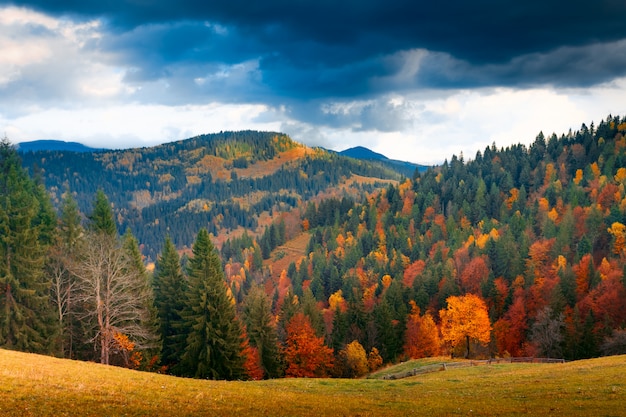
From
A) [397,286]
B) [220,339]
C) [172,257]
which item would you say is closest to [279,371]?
[220,339]

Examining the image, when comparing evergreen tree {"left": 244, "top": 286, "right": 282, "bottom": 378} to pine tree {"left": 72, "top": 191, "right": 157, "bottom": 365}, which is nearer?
pine tree {"left": 72, "top": 191, "right": 157, "bottom": 365}

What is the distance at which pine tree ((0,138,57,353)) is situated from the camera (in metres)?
44.4

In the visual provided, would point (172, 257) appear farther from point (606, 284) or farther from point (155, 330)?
point (606, 284)

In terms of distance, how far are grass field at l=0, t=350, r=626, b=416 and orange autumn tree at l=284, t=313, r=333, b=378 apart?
37.0 metres

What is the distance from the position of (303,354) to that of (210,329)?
24.9 m

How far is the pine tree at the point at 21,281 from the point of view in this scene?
44375 millimetres

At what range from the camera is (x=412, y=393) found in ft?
112

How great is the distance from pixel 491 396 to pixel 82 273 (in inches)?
1580

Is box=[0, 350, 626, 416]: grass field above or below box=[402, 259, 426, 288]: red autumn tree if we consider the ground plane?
above

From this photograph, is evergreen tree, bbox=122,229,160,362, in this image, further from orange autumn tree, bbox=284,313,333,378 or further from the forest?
orange autumn tree, bbox=284,313,333,378

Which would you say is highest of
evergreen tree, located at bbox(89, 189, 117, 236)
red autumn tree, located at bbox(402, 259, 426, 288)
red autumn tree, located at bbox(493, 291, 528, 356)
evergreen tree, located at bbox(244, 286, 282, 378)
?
evergreen tree, located at bbox(89, 189, 117, 236)

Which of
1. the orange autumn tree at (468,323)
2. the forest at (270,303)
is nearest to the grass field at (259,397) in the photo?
the forest at (270,303)

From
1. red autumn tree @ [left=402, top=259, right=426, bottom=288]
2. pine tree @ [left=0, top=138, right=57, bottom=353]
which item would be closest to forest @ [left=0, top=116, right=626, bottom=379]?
pine tree @ [left=0, top=138, right=57, bottom=353]

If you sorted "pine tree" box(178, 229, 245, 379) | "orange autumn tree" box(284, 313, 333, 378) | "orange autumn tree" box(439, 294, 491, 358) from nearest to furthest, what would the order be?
"pine tree" box(178, 229, 245, 379) < "orange autumn tree" box(284, 313, 333, 378) < "orange autumn tree" box(439, 294, 491, 358)
